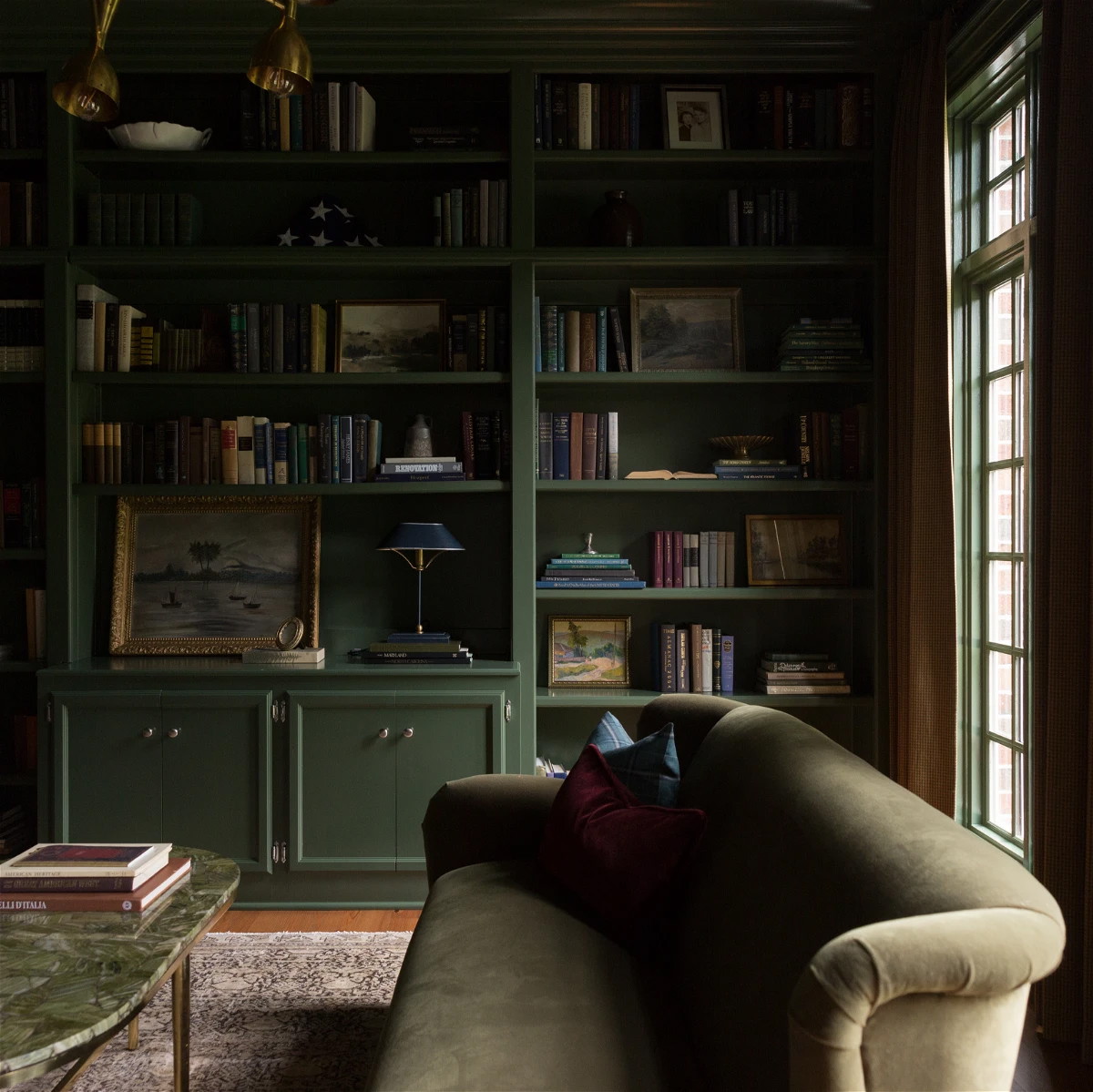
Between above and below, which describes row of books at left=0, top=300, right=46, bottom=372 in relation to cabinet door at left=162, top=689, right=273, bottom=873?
above

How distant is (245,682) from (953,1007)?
271cm

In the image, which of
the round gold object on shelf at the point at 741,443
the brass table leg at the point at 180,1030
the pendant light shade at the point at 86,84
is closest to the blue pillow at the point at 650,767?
the brass table leg at the point at 180,1030

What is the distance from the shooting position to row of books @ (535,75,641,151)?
3.49 metres

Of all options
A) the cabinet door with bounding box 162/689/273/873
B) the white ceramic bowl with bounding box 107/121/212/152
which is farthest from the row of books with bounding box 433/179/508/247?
the cabinet door with bounding box 162/689/273/873

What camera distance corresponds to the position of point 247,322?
3.55 m

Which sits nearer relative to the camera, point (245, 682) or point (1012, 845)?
point (1012, 845)

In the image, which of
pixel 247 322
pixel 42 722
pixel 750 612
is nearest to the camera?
pixel 42 722

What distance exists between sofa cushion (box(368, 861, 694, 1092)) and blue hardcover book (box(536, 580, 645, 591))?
61.9 inches

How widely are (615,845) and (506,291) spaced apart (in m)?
2.43

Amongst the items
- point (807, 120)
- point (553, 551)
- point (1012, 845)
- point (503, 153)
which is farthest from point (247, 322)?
point (1012, 845)

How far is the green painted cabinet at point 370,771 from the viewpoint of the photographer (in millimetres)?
3295

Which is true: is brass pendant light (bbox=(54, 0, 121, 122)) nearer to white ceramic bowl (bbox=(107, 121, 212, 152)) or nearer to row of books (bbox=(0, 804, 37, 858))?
white ceramic bowl (bbox=(107, 121, 212, 152))

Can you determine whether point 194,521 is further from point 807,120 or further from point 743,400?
point 807,120

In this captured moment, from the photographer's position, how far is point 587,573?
11.7 ft
